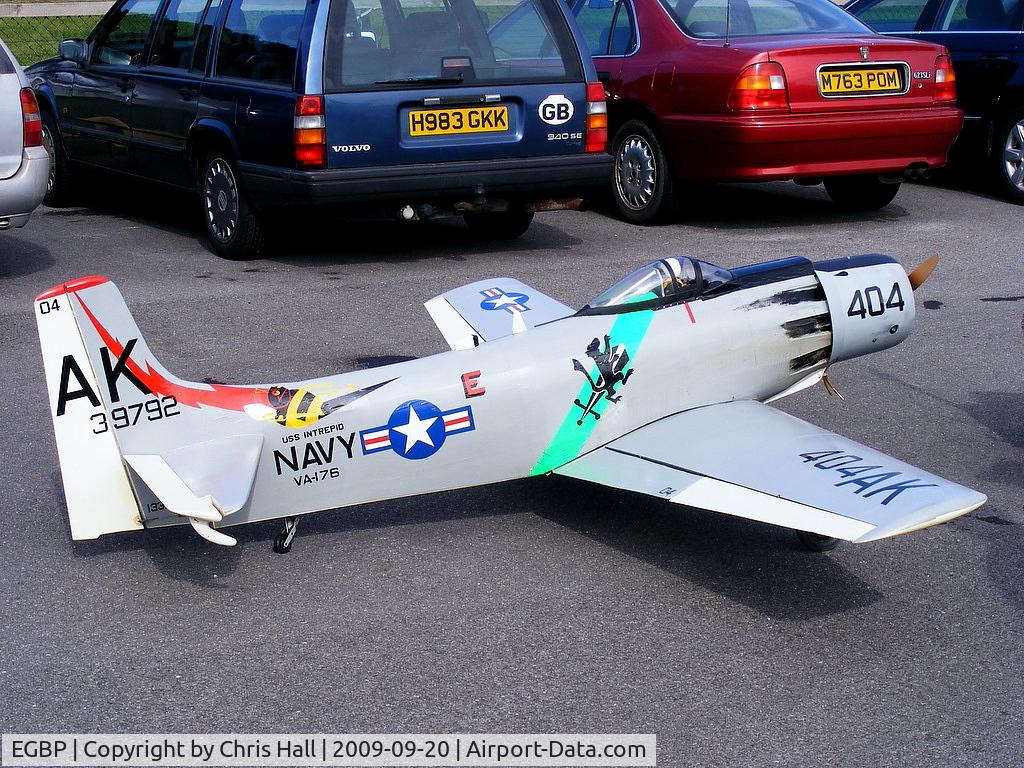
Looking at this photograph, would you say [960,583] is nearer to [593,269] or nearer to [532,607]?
[532,607]

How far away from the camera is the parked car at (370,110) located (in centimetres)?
754

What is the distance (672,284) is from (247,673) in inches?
88.1

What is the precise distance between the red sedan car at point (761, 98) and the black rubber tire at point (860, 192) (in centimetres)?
4

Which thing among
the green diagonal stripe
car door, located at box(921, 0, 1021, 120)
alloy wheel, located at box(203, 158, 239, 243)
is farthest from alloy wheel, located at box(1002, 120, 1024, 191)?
the green diagonal stripe

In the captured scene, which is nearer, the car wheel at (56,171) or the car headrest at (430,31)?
the car headrest at (430,31)

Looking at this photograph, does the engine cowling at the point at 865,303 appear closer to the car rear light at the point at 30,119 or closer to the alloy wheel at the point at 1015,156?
the car rear light at the point at 30,119

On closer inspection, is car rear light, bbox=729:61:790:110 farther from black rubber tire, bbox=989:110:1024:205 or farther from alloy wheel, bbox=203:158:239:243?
alloy wheel, bbox=203:158:239:243

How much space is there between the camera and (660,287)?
4.84m

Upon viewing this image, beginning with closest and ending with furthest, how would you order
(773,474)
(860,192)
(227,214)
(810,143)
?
(773,474) < (227,214) < (810,143) < (860,192)

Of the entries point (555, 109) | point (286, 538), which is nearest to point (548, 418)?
point (286, 538)

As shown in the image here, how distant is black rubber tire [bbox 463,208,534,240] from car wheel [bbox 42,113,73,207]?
3584 millimetres

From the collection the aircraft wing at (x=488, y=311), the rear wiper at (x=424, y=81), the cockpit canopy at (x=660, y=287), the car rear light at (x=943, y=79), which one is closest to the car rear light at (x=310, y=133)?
the rear wiper at (x=424, y=81)

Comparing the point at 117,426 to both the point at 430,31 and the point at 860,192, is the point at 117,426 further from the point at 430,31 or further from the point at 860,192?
the point at 860,192

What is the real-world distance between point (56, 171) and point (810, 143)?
19.9ft
